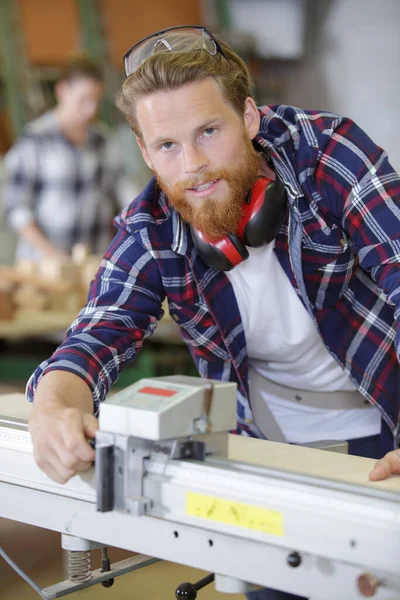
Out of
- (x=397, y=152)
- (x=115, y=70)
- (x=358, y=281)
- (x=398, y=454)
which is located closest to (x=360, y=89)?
(x=397, y=152)

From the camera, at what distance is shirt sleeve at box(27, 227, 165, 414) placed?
1.64 metres

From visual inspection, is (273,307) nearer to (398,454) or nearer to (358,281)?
(358,281)

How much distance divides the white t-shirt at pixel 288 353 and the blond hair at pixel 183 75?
0.31m

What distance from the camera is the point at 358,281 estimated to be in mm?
1808

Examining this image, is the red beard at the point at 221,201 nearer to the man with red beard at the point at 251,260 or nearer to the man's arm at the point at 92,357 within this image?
the man with red beard at the point at 251,260

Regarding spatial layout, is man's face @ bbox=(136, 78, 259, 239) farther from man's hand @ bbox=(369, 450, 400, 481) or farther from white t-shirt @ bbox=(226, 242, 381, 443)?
man's hand @ bbox=(369, 450, 400, 481)

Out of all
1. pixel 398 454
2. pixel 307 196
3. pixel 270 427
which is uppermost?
pixel 307 196

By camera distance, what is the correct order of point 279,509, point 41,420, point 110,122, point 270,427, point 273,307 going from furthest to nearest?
point 110,122 → point 270,427 → point 273,307 → point 41,420 → point 279,509

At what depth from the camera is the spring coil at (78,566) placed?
57.4 inches

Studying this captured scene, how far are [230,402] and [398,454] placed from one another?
0.86 ft

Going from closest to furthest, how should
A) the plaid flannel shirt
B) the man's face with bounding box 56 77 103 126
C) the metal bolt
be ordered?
1. the metal bolt
2. the man's face with bounding box 56 77 103 126
3. the plaid flannel shirt

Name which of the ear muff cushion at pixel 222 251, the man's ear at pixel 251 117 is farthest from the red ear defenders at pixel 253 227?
the man's ear at pixel 251 117

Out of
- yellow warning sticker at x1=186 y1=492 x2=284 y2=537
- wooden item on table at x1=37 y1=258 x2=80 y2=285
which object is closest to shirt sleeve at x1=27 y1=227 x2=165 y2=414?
yellow warning sticker at x1=186 y1=492 x2=284 y2=537

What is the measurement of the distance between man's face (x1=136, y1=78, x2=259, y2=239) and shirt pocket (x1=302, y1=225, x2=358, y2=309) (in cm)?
17
